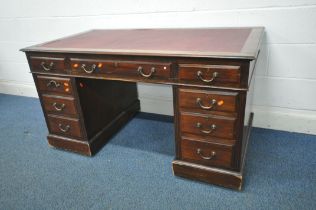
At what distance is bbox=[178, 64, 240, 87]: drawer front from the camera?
1165 mm

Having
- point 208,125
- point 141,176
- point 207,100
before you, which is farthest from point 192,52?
point 141,176

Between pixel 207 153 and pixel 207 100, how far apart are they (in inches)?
12.2

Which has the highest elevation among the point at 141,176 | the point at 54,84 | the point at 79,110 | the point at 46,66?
the point at 46,66

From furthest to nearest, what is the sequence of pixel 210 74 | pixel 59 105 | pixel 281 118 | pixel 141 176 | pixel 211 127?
pixel 281 118 < pixel 59 105 < pixel 141 176 < pixel 211 127 < pixel 210 74

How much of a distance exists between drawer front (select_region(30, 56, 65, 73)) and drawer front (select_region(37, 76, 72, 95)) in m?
0.05

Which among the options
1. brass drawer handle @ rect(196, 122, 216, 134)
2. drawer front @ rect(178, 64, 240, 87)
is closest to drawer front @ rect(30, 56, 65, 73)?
drawer front @ rect(178, 64, 240, 87)

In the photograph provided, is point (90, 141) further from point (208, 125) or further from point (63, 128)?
point (208, 125)

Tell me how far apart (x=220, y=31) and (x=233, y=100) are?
61cm

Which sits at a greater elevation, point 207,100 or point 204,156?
point 207,100

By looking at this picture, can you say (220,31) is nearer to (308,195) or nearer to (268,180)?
(268,180)

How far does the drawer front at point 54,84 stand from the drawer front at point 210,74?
0.73 metres

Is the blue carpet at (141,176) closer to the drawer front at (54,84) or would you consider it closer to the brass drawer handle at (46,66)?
the drawer front at (54,84)

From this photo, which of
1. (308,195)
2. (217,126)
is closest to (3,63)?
(217,126)

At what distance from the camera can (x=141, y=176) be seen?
158cm
